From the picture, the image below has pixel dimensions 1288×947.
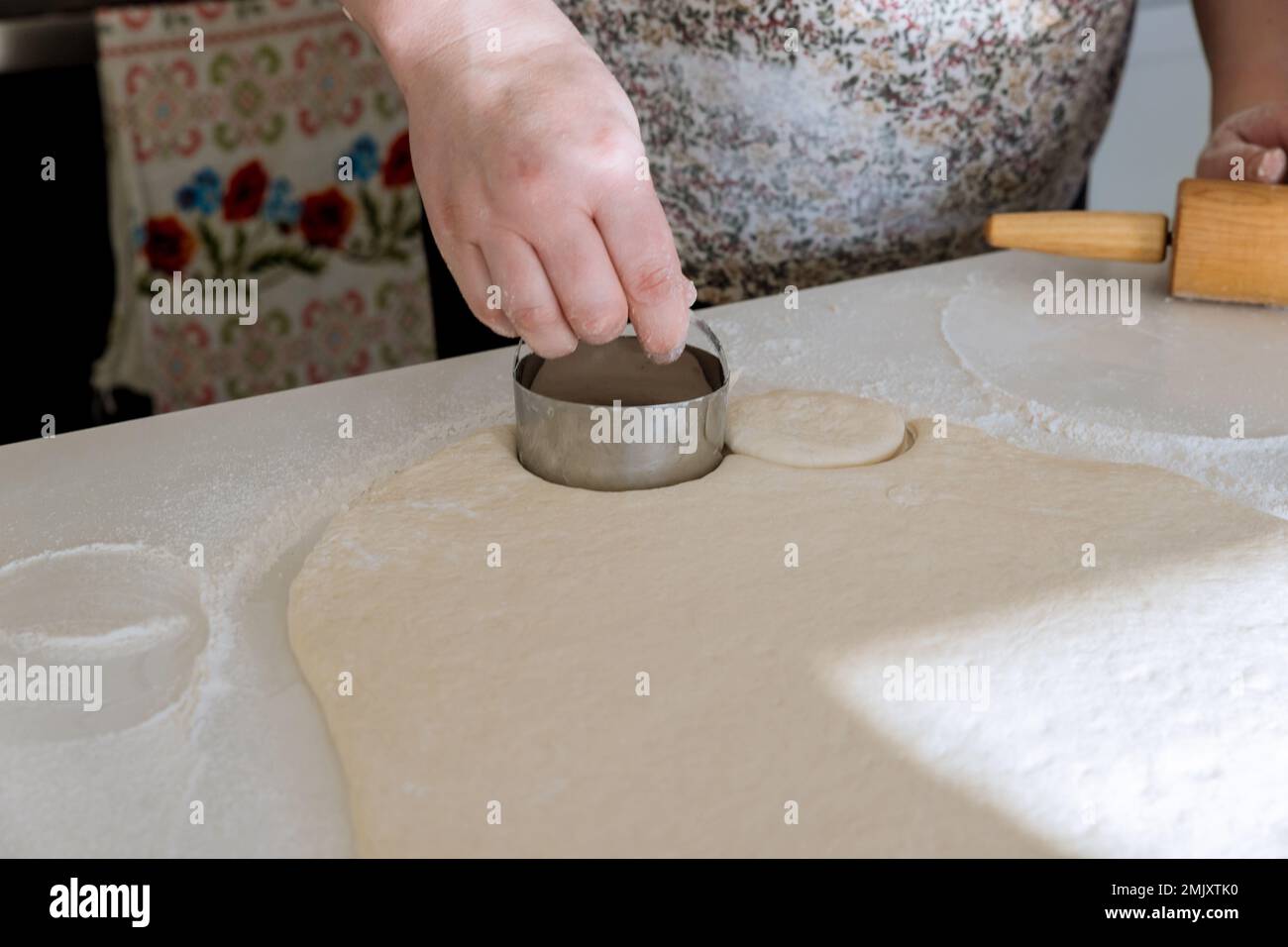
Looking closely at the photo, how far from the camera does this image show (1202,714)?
0.83 metres

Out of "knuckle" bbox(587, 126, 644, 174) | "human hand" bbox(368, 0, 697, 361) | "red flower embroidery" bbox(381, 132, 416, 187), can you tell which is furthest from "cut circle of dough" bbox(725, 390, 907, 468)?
"red flower embroidery" bbox(381, 132, 416, 187)

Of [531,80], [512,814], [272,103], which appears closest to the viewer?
[512,814]

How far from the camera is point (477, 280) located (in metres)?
1.06

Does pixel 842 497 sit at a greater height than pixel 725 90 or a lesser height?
lesser

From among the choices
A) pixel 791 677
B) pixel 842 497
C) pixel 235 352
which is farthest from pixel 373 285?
pixel 791 677

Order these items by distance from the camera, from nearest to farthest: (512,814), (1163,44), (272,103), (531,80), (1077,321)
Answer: (512,814)
(531,80)
(1077,321)
(272,103)
(1163,44)

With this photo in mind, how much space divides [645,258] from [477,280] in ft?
0.51

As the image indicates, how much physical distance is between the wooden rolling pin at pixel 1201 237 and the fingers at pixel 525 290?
0.63 m

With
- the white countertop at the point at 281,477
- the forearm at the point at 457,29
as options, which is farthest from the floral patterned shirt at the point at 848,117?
the forearm at the point at 457,29

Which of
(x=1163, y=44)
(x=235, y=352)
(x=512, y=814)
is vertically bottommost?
(x=235, y=352)

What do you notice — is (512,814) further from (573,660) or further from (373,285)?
(373,285)

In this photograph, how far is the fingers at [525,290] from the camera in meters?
1.00

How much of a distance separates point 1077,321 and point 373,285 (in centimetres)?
161

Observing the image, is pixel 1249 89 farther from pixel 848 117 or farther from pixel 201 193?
pixel 201 193
